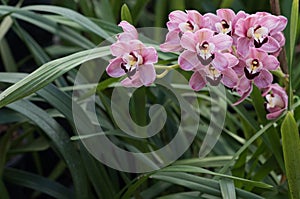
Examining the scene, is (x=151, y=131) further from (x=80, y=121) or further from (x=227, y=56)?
(x=227, y=56)

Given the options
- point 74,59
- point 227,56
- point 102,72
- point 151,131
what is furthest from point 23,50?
point 227,56

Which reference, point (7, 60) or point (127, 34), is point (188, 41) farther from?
point (7, 60)

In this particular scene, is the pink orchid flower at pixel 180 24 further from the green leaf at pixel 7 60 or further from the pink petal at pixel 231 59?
the green leaf at pixel 7 60

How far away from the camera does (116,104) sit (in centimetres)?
77

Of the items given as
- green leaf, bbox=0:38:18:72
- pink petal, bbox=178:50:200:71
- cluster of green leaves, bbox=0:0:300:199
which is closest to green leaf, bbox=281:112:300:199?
cluster of green leaves, bbox=0:0:300:199

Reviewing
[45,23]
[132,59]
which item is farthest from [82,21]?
[132,59]

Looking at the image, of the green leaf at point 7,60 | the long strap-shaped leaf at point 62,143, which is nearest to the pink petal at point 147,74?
the long strap-shaped leaf at point 62,143

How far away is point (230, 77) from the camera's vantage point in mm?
532

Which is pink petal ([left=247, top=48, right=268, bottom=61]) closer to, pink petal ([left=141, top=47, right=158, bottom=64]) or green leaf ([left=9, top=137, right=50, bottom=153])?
pink petal ([left=141, top=47, right=158, bottom=64])

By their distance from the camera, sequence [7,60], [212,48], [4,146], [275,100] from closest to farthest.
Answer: [212,48] → [275,100] → [4,146] → [7,60]

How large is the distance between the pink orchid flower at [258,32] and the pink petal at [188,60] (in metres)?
0.05

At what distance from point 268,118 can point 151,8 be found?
867 mm

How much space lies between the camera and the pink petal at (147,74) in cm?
51

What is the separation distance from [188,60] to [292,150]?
143 millimetres
